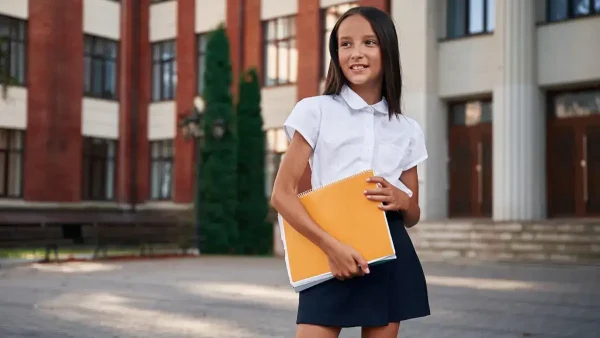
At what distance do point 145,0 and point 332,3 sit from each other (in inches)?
353

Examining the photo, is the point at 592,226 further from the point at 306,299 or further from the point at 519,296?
the point at 306,299

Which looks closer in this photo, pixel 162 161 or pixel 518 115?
pixel 518 115

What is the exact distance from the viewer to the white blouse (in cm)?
223

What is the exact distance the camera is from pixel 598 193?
1989 cm

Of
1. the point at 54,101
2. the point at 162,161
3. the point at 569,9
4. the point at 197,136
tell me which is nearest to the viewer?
the point at 569,9

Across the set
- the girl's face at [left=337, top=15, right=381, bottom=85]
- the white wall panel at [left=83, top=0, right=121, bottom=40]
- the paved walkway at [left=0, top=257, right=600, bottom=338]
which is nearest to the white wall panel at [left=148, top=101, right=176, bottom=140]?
the white wall panel at [left=83, top=0, right=121, bottom=40]

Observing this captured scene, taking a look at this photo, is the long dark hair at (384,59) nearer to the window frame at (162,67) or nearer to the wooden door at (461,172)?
the wooden door at (461,172)

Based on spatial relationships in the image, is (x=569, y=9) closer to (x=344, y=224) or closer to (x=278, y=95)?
(x=278, y=95)

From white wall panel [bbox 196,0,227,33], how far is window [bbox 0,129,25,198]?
6990 mm

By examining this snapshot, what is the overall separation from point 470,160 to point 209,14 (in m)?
11.1

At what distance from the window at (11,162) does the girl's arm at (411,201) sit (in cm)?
2555

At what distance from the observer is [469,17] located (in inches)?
860

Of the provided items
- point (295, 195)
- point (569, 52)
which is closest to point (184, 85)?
point (569, 52)

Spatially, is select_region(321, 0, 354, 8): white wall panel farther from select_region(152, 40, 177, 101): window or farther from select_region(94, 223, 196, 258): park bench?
select_region(94, 223, 196, 258): park bench
